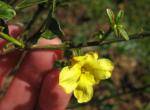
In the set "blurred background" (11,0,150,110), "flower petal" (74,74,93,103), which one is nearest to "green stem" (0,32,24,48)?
"flower petal" (74,74,93,103)

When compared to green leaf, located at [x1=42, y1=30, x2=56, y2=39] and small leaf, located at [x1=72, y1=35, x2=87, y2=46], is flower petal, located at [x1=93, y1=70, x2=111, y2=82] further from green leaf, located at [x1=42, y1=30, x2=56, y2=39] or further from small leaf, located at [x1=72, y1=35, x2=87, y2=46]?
green leaf, located at [x1=42, y1=30, x2=56, y2=39]

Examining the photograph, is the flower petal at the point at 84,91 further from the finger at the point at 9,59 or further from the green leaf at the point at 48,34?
the finger at the point at 9,59

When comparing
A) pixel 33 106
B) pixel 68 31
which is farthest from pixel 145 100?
pixel 33 106

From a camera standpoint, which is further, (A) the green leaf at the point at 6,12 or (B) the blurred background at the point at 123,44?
(B) the blurred background at the point at 123,44

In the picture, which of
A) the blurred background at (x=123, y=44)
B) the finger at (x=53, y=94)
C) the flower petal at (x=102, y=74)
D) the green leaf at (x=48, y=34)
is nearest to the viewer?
the green leaf at (x=48, y=34)

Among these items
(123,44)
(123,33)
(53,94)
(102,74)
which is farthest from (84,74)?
→ (123,44)

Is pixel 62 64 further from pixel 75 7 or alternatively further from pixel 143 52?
pixel 75 7

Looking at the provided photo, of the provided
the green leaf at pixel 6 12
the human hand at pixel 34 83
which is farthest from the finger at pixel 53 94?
the green leaf at pixel 6 12
